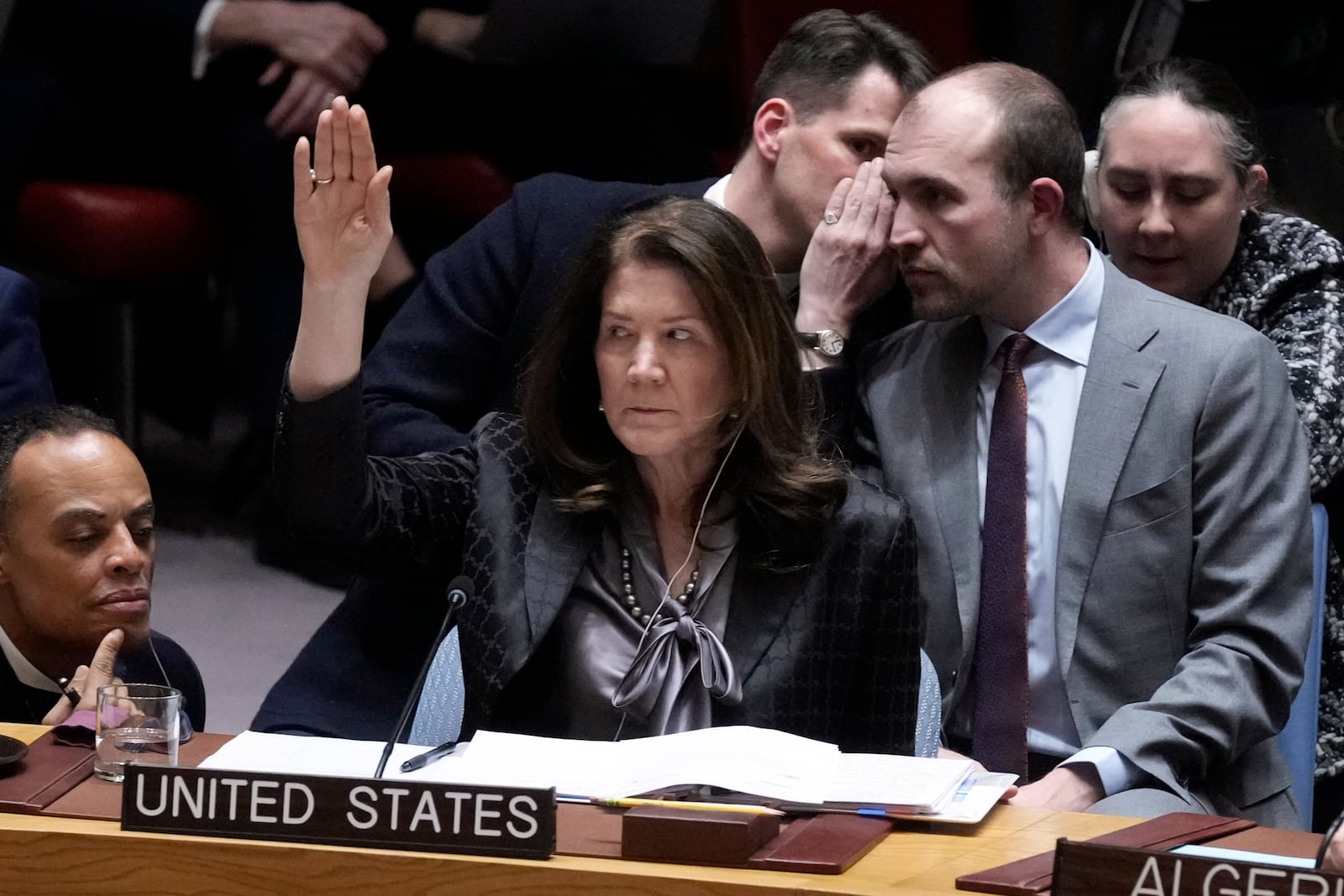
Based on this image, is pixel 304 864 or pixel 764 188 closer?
pixel 304 864

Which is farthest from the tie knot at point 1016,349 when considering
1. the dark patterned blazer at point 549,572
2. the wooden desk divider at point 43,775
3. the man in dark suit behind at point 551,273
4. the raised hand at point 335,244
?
the wooden desk divider at point 43,775

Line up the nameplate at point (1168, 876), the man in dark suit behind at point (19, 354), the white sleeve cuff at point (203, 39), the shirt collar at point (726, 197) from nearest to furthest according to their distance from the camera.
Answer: the nameplate at point (1168, 876), the man in dark suit behind at point (19, 354), the shirt collar at point (726, 197), the white sleeve cuff at point (203, 39)

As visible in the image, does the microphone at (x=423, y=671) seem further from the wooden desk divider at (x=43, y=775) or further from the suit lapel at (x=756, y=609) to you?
the suit lapel at (x=756, y=609)

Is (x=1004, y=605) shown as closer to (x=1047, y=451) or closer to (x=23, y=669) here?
(x=1047, y=451)

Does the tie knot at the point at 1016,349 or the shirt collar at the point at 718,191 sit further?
the shirt collar at the point at 718,191

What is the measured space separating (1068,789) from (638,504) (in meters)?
0.65

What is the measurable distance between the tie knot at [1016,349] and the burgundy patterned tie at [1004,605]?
0.05 m

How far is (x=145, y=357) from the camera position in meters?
3.36

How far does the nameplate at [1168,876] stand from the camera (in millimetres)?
1436

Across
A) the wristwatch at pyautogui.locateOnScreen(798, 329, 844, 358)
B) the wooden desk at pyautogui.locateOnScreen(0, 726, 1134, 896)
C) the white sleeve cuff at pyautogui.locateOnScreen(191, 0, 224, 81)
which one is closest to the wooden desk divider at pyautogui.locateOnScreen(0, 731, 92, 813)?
the wooden desk at pyautogui.locateOnScreen(0, 726, 1134, 896)

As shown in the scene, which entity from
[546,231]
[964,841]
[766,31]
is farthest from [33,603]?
[766,31]

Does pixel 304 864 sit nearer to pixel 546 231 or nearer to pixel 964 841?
pixel 964 841

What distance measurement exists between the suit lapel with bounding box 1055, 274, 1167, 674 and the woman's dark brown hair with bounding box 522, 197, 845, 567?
1.22 feet

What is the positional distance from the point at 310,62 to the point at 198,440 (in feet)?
2.40
